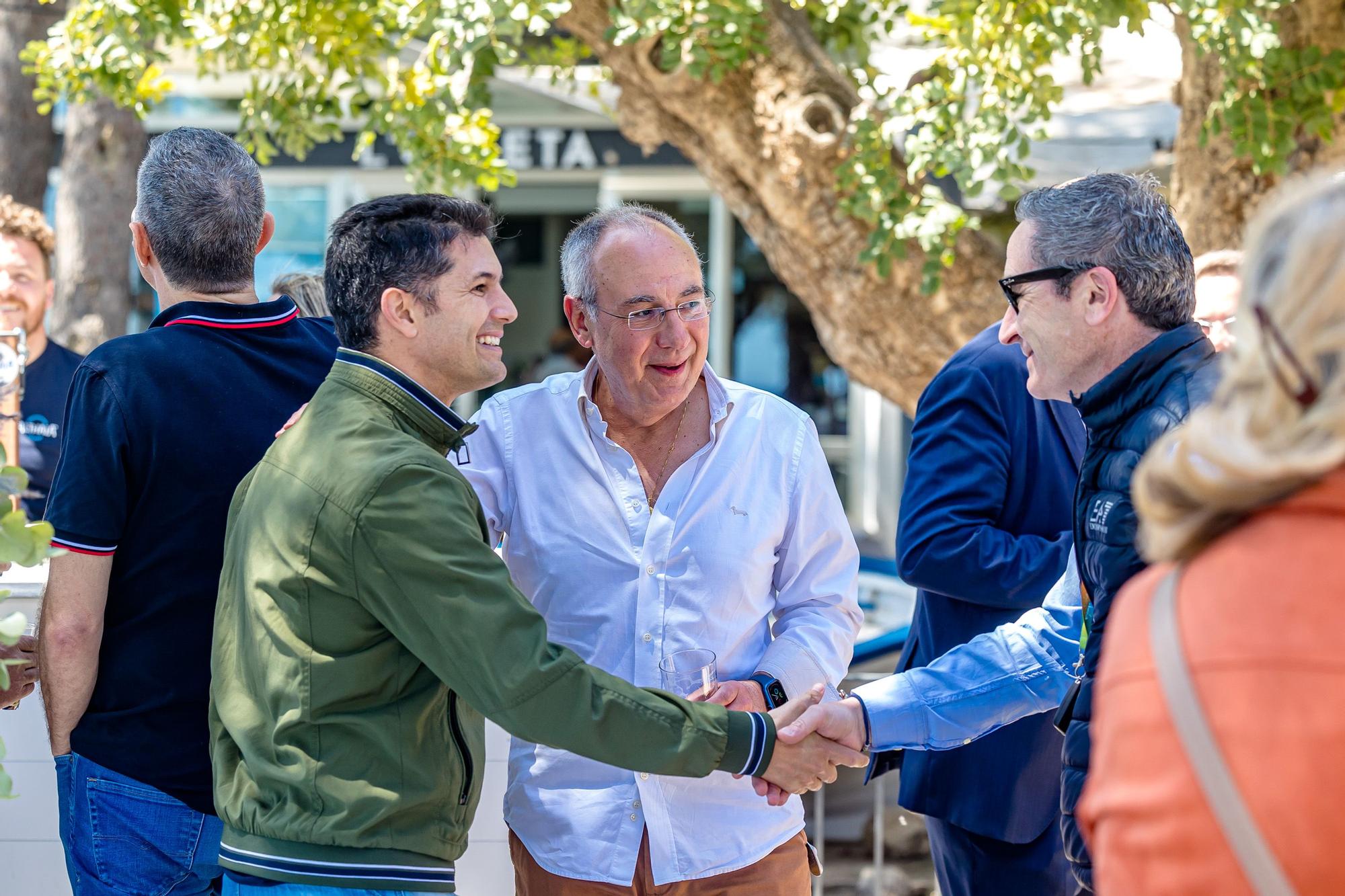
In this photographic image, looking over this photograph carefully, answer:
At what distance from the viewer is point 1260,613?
3.98 ft

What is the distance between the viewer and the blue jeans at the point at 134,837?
2.64m

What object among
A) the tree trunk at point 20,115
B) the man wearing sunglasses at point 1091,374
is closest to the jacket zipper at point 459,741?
the man wearing sunglasses at point 1091,374

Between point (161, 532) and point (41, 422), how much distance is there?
280 centimetres

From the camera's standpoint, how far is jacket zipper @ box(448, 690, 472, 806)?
2309mm

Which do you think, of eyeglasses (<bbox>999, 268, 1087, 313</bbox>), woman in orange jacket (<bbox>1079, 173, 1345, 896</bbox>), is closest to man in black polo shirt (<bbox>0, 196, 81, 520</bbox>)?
eyeglasses (<bbox>999, 268, 1087, 313</bbox>)

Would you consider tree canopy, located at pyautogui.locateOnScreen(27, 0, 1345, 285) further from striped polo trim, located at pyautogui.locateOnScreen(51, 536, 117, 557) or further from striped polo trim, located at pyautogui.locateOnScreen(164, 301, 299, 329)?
striped polo trim, located at pyautogui.locateOnScreen(51, 536, 117, 557)

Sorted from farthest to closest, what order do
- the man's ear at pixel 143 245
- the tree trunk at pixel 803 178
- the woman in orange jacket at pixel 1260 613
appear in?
the tree trunk at pixel 803 178 < the man's ear at pixel 143 245 < the woman in orange jacket at pixel 1260 613

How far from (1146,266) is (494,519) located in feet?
4.69

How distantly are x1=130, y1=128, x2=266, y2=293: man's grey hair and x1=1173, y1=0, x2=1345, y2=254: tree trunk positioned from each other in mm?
3860

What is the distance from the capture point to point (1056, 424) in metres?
3.40

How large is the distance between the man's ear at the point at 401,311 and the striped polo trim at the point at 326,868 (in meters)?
0.89

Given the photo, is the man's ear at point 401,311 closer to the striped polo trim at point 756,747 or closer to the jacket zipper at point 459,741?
the jacket zipper at point 459,741

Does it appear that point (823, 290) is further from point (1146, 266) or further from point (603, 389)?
point (1146, 266)

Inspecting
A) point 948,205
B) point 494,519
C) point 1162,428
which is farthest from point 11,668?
point 948,205
